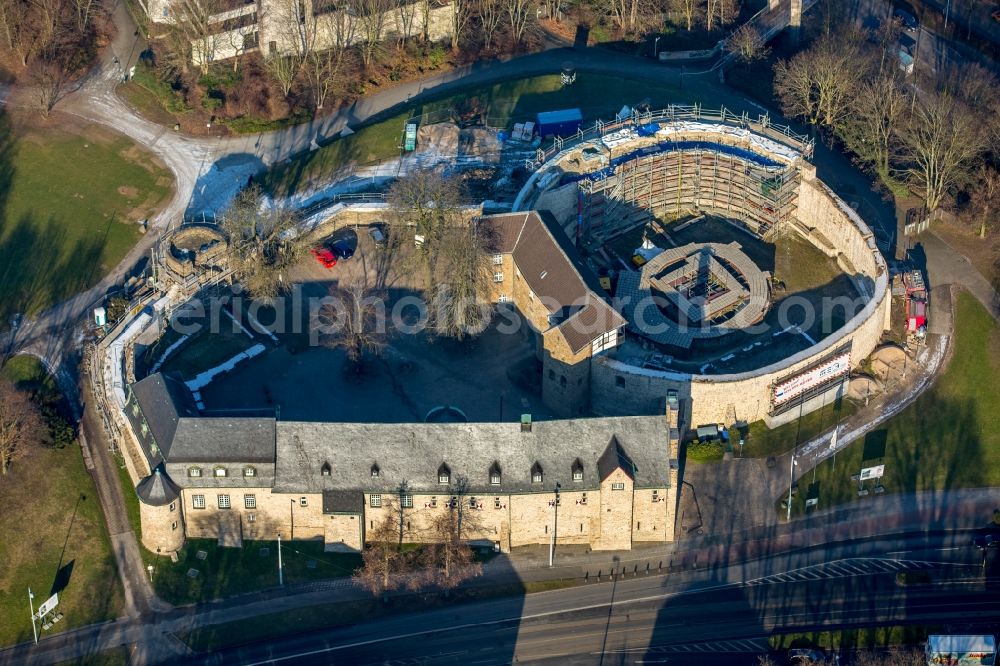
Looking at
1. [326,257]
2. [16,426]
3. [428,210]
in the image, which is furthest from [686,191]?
[16,426]

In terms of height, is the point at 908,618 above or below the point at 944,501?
below

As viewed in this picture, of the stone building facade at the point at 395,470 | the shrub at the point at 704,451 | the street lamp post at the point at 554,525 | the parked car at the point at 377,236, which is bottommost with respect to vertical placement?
the street lamp post at the point at 554,525

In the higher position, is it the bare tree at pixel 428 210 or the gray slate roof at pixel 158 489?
the bare tree at pixel 428 210

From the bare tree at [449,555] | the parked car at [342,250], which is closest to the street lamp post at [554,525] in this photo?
the bare tree at [449,555]

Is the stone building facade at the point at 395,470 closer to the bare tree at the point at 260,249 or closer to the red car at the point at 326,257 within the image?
the bare tree at the point at 260,249

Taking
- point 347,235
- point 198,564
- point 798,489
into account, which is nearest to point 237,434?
point 198,564

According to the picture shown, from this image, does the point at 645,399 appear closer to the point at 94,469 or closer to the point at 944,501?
the point at 944,501

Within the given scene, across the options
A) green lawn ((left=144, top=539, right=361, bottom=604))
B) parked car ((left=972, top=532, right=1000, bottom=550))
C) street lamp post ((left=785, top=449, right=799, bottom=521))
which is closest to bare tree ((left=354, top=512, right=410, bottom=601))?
green lawn ((left=144, top=539, right=361, bottom=604))
